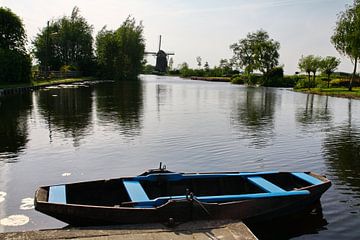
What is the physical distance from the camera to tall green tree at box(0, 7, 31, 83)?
193 ft

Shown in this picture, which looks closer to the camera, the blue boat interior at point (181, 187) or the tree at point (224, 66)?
the blue boat interior at point (181, 187)

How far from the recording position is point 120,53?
105500 mm

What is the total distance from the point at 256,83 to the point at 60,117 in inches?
3338

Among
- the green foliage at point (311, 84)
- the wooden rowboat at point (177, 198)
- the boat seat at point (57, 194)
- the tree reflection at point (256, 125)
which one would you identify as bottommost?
the tree reflection at point (256, 125)

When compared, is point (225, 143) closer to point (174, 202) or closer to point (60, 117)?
point (174, 202)

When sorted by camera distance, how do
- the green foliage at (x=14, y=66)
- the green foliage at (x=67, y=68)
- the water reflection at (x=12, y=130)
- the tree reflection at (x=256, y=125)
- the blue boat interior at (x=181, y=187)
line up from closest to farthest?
the blue boat interior at (x=181, y=187), the water reflection at (x=12, y=130), the tree reflection at (x=256, y=125), the green foliage at (x=14, y=66), the green foliage at (x=67, y=68)

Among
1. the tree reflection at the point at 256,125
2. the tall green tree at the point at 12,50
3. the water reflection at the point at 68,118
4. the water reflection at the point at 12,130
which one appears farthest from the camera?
the tall green tree at the point at 12,50

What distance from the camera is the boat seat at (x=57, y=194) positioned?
28.1ft

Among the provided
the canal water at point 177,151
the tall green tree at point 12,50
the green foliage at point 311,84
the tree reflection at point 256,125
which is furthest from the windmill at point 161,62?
the canal water at point 177,151

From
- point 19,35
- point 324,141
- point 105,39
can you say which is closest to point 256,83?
point 105,39

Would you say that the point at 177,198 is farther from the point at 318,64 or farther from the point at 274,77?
the point at 274,77

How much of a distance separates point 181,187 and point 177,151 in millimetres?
7494

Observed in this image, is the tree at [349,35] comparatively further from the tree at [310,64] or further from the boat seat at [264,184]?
the boat seat at [264,184]

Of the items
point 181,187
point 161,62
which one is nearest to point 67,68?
point 181,187
